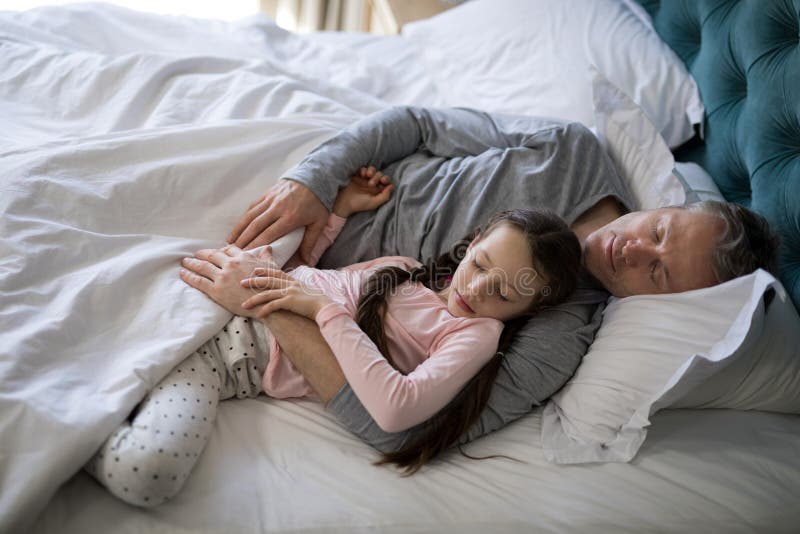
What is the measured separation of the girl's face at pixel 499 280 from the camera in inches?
41.1

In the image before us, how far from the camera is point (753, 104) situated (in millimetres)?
1351

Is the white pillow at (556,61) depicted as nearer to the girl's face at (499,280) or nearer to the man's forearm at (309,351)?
the girl's face at (499,280)

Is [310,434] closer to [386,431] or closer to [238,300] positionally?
[386,431]

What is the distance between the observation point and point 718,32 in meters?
1.50

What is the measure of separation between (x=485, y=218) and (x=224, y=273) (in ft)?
1.65

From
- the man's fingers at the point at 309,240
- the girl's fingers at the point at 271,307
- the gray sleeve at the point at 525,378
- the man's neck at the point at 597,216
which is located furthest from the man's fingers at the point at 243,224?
the man's neck at the point at 597,216

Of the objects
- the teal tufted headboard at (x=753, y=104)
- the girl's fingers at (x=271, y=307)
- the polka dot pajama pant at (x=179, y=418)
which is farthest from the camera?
the teal tufted headboard at (x=753, y=104)

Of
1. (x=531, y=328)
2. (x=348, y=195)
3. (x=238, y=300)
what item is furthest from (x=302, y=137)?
(x=531, y=328)

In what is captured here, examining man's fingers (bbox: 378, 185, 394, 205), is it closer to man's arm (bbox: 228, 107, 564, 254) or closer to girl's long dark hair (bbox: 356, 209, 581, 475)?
man's arm (bbox: 228, 107, 564, 254)

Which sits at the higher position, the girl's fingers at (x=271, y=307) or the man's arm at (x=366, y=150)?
the man's arm at (x=366, y=150)

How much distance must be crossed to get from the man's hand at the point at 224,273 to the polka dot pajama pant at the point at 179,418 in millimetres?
37

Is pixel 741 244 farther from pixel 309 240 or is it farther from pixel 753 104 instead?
pixel 309 240

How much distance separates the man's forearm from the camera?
3.32 feet

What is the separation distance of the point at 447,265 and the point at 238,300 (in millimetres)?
387
